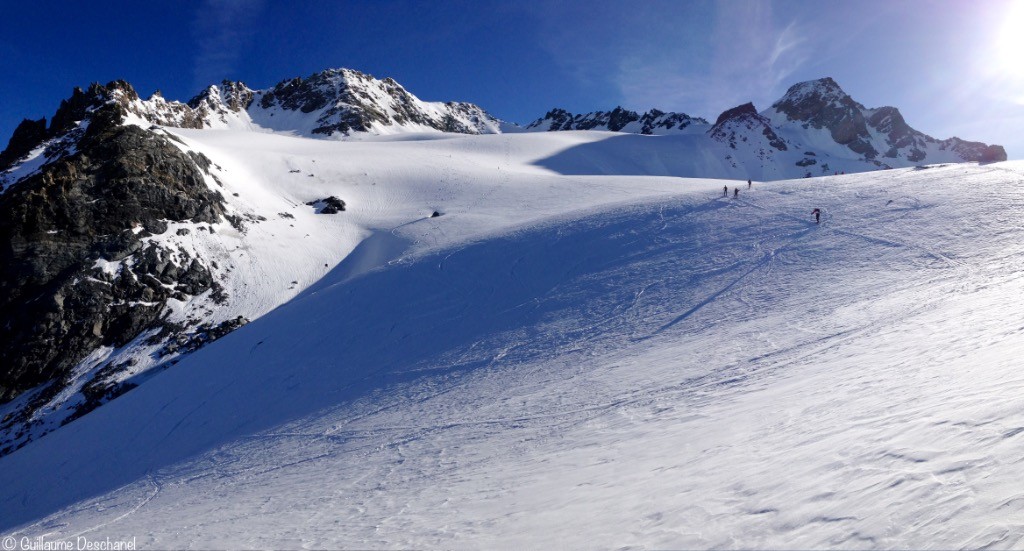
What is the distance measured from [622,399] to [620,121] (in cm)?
15741

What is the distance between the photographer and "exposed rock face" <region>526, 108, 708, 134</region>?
137 m

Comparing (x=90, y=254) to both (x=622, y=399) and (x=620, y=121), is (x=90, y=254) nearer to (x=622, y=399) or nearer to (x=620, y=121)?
(x=622, y=399)

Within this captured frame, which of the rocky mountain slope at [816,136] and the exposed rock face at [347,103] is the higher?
the exposed rock face at [347,103]

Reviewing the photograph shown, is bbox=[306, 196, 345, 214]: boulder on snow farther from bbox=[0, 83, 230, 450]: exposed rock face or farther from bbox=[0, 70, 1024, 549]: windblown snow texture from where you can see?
bbox=[0, 83, 230, 450]: exposed rock face

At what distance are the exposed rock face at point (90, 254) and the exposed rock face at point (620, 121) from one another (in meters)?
127

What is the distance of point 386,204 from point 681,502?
1775 inches

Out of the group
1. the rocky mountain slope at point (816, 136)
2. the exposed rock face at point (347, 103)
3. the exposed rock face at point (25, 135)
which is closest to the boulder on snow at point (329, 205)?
the exposed rock face at point (25, 135)

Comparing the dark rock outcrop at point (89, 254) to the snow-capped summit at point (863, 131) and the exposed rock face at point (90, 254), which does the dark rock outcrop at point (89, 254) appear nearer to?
the exposed rock face at point (90, 254)

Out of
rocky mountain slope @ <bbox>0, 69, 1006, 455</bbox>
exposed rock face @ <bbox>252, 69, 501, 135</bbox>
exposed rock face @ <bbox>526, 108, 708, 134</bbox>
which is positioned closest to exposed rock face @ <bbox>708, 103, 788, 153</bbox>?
exposed rock face @ <bbox>526, 108, 708, 134</bbox>

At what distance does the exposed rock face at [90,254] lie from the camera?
25750 mm

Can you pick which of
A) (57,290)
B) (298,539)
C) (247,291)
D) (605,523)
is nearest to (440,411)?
(298,539)

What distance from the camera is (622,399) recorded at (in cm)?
1020

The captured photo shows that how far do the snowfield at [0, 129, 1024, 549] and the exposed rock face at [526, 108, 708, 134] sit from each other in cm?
11709

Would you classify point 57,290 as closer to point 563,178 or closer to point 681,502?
point 681,502
